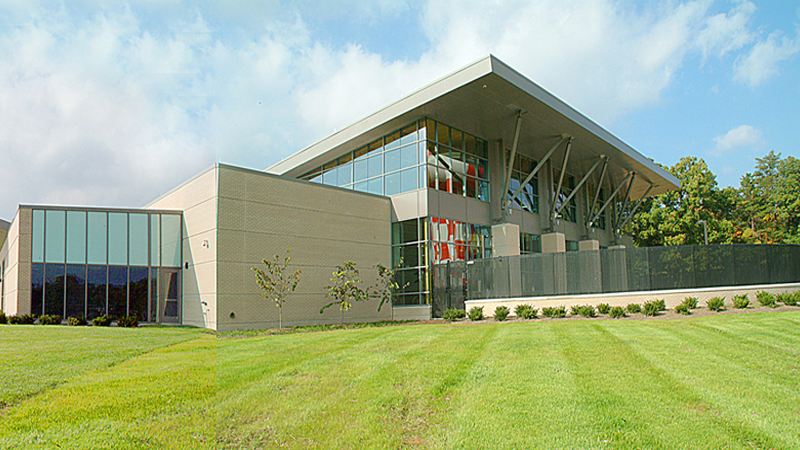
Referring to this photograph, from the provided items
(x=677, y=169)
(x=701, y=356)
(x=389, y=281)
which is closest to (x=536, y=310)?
(x=389, y=281)

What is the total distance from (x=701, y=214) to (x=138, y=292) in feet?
160

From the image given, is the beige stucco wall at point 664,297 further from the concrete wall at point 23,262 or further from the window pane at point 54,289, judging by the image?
the concrete wall at point 23,262

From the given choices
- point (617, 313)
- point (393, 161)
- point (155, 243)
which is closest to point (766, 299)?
point (617, 313)

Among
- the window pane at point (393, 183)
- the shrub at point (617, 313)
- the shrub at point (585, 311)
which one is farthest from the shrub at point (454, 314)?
the window pane at point (393, 183)

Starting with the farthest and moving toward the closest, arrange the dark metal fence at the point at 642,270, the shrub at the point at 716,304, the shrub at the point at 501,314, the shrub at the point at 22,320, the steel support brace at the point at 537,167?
the steel support brace at the point at 537,167, the shrub at the point at 22,320, the dark metal fence at the point at 642,270, the shrub at the point at 501,314, the shrub at the point at 716,304

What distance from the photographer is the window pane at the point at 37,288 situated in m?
23.1

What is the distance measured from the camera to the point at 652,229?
5088 centimetres

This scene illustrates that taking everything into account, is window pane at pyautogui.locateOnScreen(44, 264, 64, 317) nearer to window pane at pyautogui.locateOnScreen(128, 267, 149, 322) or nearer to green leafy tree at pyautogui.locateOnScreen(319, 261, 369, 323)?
window pane at pyautogui.locateOnScreen(128, 267, 149, 322)

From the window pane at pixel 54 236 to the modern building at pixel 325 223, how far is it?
48 mm

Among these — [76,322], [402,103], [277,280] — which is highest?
[402,103]

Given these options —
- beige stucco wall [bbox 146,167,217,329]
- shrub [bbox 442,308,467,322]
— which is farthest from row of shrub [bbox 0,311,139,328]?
shrub [bbox 442,308,467,322]

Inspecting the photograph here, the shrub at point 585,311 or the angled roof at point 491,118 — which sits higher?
the angled roof at point 491,118

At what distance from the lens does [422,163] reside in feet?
84.0

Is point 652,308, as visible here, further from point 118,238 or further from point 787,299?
point 118,238
